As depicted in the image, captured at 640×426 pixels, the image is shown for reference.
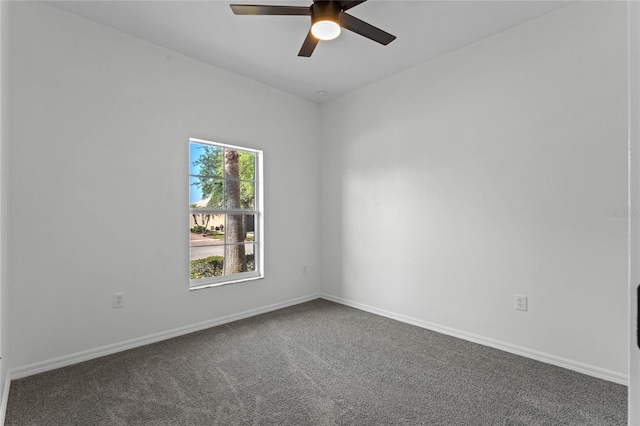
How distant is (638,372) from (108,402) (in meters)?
2.56

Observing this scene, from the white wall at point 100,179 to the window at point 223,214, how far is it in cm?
19

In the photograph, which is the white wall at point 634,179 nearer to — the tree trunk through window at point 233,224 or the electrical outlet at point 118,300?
the electrical outlet at point 118,300

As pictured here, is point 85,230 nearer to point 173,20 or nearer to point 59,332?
point 59,332

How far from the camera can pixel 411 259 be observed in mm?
3537

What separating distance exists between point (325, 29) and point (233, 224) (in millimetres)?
2327

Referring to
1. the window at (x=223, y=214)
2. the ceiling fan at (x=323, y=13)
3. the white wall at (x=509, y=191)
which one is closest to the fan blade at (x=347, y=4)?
the ceiling fan at (x=323, y=13)

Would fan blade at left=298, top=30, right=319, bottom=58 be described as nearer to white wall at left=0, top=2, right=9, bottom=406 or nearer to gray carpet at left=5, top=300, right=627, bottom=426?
white wall at left=0, top=2, right=9, bottom=406

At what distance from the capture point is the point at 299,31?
2865mm

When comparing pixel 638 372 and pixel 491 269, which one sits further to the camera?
pixel 491 269

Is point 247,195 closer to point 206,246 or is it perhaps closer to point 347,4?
point 206,246

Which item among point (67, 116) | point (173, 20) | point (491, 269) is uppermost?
point (173, 20)

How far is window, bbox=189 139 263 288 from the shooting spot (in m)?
3.50

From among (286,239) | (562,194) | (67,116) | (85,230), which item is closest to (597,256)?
(562,194)

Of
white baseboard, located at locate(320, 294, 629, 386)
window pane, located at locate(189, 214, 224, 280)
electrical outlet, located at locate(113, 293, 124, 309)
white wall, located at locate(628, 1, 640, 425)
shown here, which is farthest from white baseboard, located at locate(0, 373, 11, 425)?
white baseboard, located at locate(320, 294, 629, 386)
